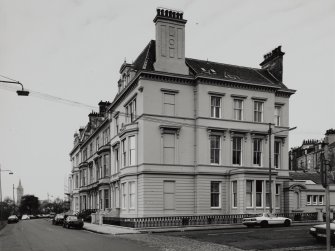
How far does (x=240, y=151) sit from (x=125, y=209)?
12.4 m

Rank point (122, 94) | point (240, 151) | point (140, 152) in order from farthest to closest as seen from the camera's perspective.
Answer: point (122, 94)
point (240, 151)
point (140, 152)

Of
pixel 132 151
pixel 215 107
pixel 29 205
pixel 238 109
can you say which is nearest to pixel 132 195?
pixel 132 151

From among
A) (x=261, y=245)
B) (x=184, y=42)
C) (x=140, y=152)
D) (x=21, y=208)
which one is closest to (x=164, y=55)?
(x=184, y=42)

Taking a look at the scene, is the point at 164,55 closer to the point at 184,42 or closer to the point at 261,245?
the point at 184,42

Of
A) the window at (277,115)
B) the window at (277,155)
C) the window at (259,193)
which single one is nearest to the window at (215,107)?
the window at (259,193)

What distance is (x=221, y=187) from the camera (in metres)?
41.9

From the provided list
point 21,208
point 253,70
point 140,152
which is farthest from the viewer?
point 21,208

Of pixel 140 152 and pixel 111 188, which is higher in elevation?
pixel 140 152

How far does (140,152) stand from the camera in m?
40.4

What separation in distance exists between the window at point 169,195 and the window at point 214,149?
4632 mm

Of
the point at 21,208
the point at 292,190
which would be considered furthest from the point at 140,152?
the point at 21,208

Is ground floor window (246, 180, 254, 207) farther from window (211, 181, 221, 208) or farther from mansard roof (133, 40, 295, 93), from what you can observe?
mansard roof (133, 40, 295, 93)

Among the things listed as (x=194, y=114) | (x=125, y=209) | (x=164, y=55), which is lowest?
(x=125, y=209)

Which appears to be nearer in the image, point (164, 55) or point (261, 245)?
point (261, 245)
